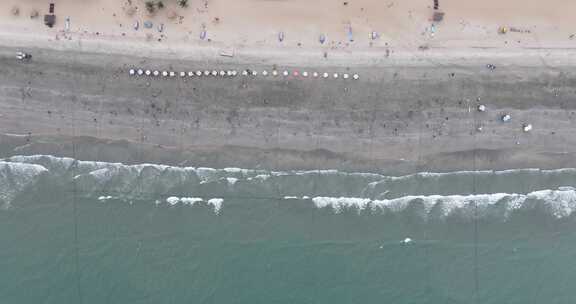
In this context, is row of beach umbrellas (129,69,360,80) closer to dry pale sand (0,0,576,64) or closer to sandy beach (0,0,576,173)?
sandy beach (0,0,576,173)

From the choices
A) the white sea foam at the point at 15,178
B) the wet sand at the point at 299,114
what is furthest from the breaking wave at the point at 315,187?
the wet sand at the point at 299,114

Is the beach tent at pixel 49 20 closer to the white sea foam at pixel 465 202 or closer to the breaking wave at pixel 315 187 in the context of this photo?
the breaking wave at pixel 315 187

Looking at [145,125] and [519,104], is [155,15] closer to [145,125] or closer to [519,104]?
[145,125]

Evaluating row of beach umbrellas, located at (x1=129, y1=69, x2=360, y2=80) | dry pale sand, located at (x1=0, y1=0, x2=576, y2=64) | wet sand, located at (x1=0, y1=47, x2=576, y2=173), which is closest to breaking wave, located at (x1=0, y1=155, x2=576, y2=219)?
wet sand, located at (x1=0, y1=47, x2=576, y2=173)

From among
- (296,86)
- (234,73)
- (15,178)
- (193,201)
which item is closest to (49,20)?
→ (15,178)

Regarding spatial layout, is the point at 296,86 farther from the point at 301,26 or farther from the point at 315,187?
the point at 315,187

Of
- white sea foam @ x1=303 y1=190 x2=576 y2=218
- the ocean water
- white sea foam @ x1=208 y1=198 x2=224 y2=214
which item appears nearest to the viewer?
the ocean water
